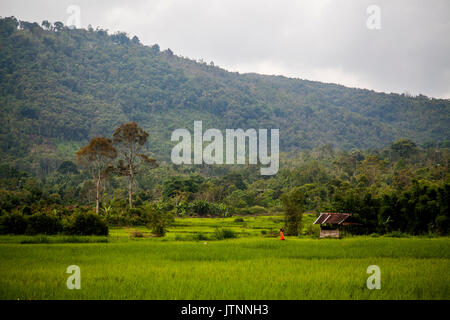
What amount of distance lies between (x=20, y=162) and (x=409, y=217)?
7327cm

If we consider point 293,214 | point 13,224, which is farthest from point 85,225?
point 293,214

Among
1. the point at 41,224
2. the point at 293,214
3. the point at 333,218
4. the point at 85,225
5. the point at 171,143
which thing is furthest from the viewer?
the point at 171,143

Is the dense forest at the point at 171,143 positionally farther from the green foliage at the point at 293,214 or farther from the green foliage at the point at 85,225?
the green foliage at the point at 293,214

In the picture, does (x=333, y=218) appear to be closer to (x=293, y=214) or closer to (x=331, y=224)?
(x=331, y=224)

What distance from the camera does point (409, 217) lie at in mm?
25969

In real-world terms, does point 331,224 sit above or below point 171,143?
below

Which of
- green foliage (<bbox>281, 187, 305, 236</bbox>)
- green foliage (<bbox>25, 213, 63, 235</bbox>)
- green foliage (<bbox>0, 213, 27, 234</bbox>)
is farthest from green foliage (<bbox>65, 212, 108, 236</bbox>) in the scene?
green foliage (<bbox>281, 187, 305, 236</bbox>)

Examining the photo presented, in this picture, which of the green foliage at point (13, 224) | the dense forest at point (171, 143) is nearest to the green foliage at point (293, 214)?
the dense forest at point (171, 143)

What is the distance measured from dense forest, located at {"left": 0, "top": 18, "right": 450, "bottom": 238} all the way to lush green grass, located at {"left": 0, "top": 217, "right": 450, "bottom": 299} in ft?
36.4

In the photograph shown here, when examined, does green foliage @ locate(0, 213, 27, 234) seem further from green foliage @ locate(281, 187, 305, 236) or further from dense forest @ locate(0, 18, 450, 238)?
green foliage @ locate(281, 187, 305, 236)

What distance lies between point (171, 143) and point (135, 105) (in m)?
49.6

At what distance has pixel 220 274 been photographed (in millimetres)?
9227
